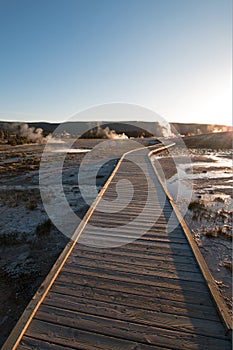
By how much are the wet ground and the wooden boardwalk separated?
3.37 feet

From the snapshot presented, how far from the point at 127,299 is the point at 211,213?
560 centimetres

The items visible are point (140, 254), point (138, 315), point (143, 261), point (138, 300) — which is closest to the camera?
point (138, 315)

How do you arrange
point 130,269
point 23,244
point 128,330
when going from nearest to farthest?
point 128,330 → point 130,269 → point 23,244

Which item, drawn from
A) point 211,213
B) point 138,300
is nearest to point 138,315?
point 138,300

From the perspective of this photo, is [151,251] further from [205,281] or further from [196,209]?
[196,209]

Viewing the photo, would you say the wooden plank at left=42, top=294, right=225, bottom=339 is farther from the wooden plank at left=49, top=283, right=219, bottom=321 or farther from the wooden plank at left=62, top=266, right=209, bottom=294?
the wooden plank at left=62, top=266, right=209, bottom=294

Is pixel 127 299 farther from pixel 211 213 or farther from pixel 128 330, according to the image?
pixel 211 213

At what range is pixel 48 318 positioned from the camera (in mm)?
2652

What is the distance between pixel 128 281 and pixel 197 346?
3.84ft

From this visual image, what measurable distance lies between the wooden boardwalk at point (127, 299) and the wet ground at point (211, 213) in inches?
40.5

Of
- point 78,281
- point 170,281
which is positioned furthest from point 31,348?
point 170,281

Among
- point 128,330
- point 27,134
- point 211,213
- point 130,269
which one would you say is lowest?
point 211,213

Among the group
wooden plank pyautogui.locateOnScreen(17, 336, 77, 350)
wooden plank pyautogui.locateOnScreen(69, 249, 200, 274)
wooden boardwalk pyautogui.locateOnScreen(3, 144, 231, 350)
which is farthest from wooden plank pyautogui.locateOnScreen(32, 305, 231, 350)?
wooden plank pyautogui.locateOnScreen(69, 249, 200, 274)

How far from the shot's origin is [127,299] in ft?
9.71
